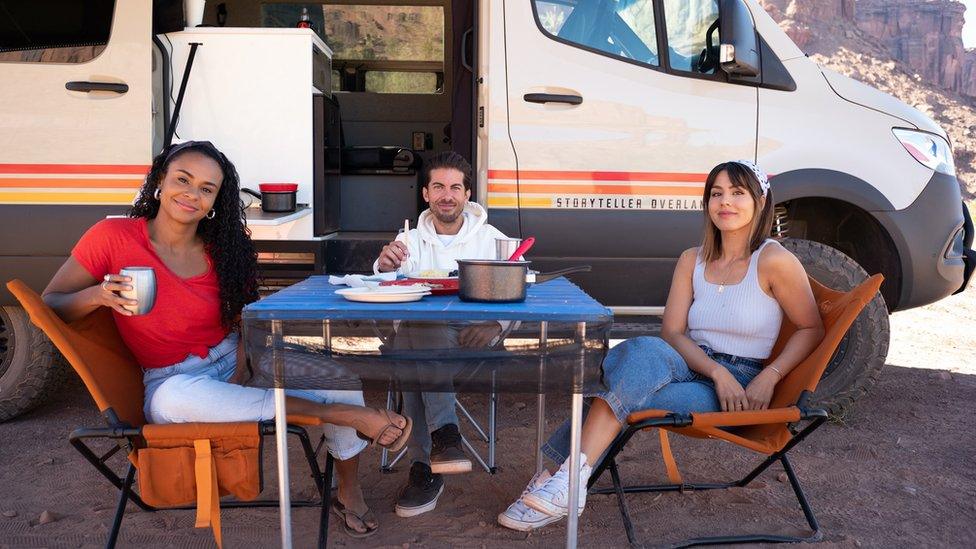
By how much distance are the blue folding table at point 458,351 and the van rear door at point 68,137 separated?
6.30 ft

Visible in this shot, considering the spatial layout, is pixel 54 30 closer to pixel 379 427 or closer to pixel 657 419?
pixel 379 427

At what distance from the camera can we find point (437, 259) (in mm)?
3365

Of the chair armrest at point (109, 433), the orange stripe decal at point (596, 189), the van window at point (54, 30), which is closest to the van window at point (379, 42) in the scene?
the van window at point (54, 30)

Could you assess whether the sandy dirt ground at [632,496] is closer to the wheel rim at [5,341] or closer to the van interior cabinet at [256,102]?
the wheel rim at [5,341]

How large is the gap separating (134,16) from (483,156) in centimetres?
165

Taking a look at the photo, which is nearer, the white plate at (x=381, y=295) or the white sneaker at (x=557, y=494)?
the white plate at (x=381, y=295)

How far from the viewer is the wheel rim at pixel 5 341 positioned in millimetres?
3896

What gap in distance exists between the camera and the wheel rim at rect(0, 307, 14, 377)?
12.8ft

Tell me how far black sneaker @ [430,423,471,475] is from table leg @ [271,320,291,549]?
30.3 inches

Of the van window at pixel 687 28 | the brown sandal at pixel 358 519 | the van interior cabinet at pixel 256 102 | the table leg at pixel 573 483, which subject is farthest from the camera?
the van window at pixel 687 28

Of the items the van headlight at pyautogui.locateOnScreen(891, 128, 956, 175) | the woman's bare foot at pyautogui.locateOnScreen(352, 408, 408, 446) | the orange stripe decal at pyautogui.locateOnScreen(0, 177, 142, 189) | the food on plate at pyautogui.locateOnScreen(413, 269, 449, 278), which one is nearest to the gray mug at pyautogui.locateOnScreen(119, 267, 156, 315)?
the woman's bare foot at pyautogui.locateOnScreen(352, 408, 408, 446)

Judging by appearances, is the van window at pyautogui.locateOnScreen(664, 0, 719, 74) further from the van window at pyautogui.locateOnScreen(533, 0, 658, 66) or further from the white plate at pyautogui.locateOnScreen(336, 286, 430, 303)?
the white plate at pyautogui.locateOnScreen(336, 286, 430, 303)

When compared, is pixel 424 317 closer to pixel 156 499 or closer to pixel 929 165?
pixel 156 499

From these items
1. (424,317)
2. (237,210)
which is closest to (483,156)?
(237,210)
